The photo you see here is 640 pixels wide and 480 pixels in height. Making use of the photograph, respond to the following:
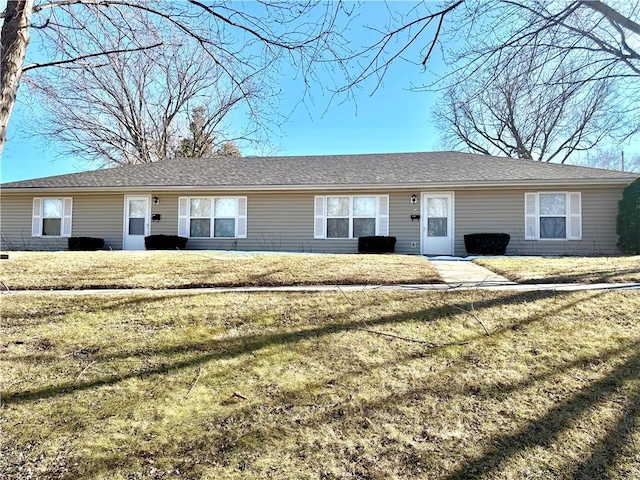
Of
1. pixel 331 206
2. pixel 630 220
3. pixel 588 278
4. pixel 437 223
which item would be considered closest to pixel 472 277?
pixel 588 278

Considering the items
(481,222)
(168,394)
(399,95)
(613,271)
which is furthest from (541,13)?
(481,222)

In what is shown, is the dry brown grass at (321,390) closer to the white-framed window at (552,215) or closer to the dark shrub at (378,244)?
the dark shrub at (378,244)

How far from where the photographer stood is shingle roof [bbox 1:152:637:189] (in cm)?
1184

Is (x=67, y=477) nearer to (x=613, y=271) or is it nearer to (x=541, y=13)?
(x=541, y=13)

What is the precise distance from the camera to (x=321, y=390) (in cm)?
284

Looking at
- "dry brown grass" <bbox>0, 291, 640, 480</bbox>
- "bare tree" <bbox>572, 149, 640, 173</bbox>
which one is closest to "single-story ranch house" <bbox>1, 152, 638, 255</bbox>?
"dry brown grass" <bbox>0, 291, 640, 480</bbox>

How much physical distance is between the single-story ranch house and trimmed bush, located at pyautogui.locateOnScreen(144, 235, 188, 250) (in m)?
0.54

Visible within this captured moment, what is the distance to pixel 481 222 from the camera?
1209cm

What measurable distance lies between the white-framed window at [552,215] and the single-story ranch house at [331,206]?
0.03 metres

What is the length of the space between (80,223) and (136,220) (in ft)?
6.92

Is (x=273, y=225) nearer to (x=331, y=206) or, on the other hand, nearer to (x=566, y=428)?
(x=331, y=206)

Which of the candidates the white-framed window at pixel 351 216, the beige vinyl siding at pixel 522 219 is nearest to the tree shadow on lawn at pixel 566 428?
the beige vinyl siding at pixel 522 219

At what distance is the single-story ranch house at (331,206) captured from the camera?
Result: 11.7 m

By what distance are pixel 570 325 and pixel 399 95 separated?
11.0 feet
